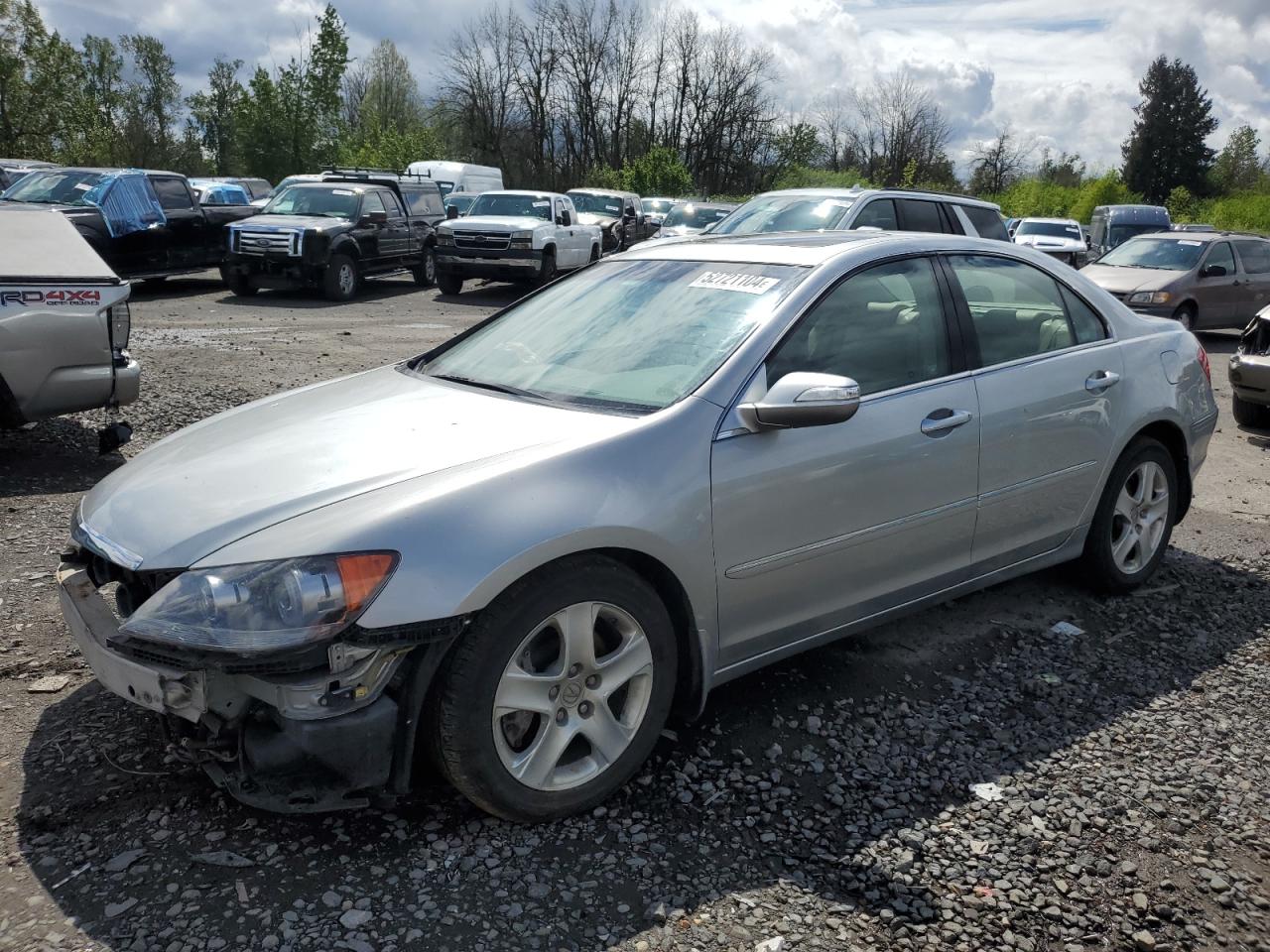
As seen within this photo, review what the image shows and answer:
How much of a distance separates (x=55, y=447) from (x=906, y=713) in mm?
5731

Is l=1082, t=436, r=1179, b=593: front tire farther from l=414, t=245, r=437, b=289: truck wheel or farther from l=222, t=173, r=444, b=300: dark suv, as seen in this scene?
l=414, t=245, r=437, b=289: truck wheel

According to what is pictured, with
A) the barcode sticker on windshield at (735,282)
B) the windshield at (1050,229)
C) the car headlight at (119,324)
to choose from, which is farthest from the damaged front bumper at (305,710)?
the windshield at (1050,229)

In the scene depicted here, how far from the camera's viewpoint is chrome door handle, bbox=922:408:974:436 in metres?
3.72

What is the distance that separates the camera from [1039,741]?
11.6ft

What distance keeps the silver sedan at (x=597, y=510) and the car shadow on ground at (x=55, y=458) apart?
2963 mm

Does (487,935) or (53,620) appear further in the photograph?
(53,620)

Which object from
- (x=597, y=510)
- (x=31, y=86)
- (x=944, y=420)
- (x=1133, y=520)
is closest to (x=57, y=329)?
(x=597, y=510)

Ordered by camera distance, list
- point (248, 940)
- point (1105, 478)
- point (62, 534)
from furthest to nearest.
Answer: point (62, 534) < point (1105, 478) < point (248, 940)

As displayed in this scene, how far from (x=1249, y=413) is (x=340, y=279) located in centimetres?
1258

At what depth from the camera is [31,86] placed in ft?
122

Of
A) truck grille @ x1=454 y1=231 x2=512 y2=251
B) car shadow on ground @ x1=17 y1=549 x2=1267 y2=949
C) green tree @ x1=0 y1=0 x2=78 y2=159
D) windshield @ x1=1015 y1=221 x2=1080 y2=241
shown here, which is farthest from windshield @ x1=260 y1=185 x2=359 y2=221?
green tree @ x1=0 y1=0 x2=78 y2=159

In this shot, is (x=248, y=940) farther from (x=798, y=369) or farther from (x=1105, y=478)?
(x=1105, y=478)

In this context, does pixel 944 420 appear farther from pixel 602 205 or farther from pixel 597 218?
pixel 602 205

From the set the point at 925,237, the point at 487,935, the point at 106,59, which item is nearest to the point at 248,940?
the point at 487,935
